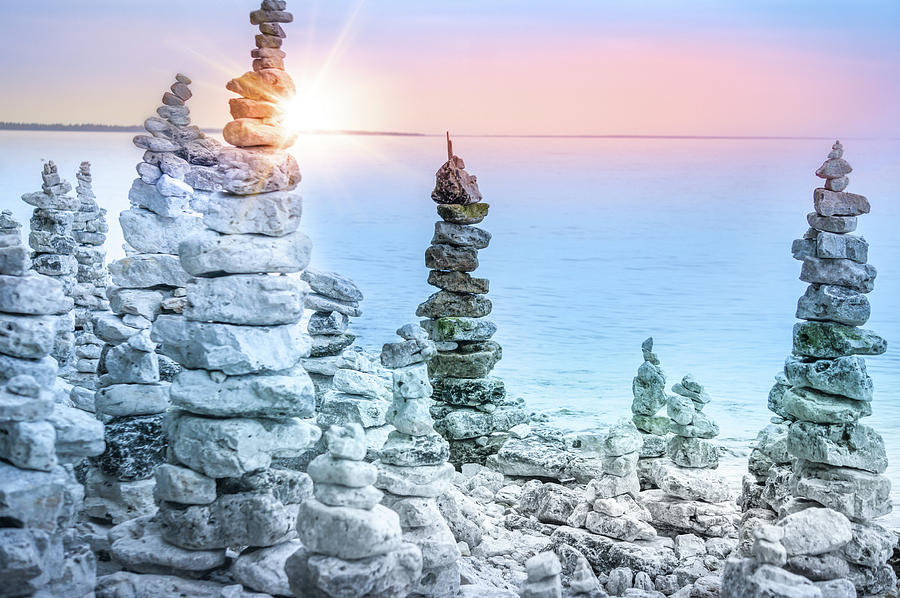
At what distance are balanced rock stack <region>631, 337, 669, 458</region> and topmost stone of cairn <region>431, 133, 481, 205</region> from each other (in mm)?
2698

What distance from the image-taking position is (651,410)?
1052 centimetres

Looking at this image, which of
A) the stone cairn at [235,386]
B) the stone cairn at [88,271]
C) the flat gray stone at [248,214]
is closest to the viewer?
the stone cairn at [235,386]

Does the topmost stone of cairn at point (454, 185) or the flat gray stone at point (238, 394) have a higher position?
the topmost stone of cairn at point (454, 185)

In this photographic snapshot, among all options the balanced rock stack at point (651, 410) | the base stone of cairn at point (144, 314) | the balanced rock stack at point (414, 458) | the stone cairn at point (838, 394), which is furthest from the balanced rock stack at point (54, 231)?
the stone cairn at point (838, 394)

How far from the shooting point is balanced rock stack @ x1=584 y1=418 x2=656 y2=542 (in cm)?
927

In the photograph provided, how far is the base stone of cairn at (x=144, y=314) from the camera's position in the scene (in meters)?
8.12

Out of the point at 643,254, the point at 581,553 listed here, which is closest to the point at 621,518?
the point at 581,553

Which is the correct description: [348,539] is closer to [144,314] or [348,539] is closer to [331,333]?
[144,314]

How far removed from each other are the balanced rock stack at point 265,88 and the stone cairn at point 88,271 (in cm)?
734

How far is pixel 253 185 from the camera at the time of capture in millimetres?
7211

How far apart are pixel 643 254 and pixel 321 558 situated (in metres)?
22.7

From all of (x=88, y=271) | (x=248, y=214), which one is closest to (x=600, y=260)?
(x=88, y=271)

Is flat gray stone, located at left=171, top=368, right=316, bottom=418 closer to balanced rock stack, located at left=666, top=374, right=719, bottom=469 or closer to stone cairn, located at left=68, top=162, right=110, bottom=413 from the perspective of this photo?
balanced rock stack, located at left=666, top=374, right=719, bottom=469

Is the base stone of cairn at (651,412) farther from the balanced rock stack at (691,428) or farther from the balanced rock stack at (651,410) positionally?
the balanced rock stack at (691,428)
